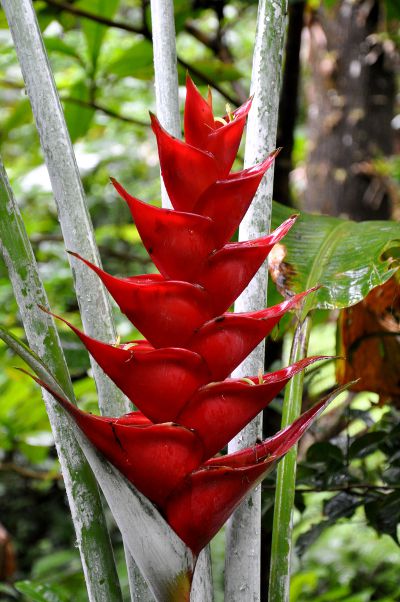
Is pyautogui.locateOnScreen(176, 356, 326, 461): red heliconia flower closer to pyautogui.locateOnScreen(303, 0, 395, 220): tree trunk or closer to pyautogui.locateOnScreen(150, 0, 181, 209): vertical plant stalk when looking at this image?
pyautogui.locateOnScreen(150, 0, 181, 209): vertical plant stalk

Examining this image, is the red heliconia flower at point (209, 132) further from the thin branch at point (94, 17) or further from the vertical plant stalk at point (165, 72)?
the thin branch at point (94, 17)

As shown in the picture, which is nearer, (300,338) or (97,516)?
(97,516)

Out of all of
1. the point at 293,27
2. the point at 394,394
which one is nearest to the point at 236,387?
the point at 394,394

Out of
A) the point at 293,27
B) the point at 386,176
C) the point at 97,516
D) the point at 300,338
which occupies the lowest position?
the point at 97,516

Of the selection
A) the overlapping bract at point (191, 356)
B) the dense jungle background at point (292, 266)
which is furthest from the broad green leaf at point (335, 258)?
the overlapping bract at point (191, 356)

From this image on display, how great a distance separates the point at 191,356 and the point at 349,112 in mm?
2172

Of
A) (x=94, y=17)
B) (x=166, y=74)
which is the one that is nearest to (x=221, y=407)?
(x=166, y=74)

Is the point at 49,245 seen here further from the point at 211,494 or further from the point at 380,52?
the point at 211,494

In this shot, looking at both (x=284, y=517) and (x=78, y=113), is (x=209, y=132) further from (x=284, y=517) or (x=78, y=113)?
(x=78, y=113)

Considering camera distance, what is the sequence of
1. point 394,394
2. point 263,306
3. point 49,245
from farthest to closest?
point 49,245, point 394,394, point 263,306

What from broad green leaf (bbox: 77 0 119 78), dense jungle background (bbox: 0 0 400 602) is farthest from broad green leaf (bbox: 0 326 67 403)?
broad green leaf (bbox: 77 0 119 78)

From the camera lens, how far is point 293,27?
1108 mm

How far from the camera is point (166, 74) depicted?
0.55 meters

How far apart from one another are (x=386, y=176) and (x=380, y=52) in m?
0.43
